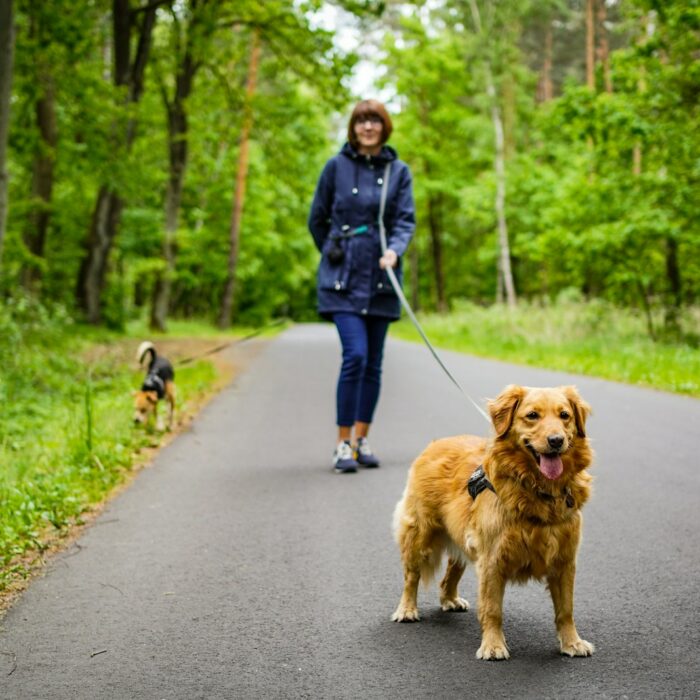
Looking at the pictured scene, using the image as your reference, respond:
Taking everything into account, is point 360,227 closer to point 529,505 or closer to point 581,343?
point 529,505

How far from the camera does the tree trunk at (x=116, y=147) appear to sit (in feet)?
58.4

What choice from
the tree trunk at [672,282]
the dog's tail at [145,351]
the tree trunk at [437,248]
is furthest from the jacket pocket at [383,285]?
the tree trunk at [437,248]

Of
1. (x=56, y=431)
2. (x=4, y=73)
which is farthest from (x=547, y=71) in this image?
(x=56, y=431)

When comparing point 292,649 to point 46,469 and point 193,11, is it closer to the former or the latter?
point 46,469

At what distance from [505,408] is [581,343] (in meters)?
14.5

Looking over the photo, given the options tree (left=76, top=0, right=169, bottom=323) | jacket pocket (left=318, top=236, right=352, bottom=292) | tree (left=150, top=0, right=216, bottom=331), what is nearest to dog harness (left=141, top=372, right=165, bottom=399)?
jacket pocket (left=318, top=236, right=352, bottom=292)

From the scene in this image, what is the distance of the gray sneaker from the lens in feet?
22.2

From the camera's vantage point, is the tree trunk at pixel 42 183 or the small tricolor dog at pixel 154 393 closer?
the small tricolor dog at pixel 154 393

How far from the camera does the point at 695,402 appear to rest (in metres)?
9.79

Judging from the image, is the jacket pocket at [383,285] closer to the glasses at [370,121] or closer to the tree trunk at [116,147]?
the glasses at [370,121]

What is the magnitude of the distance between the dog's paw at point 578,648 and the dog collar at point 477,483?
0.64 metres

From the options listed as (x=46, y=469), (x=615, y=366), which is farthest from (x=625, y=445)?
(x=615, y=366)

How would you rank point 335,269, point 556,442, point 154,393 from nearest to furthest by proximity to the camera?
1. point 556,442
2. point 335,269
3. point 154,393

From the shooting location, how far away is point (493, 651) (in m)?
3.22
